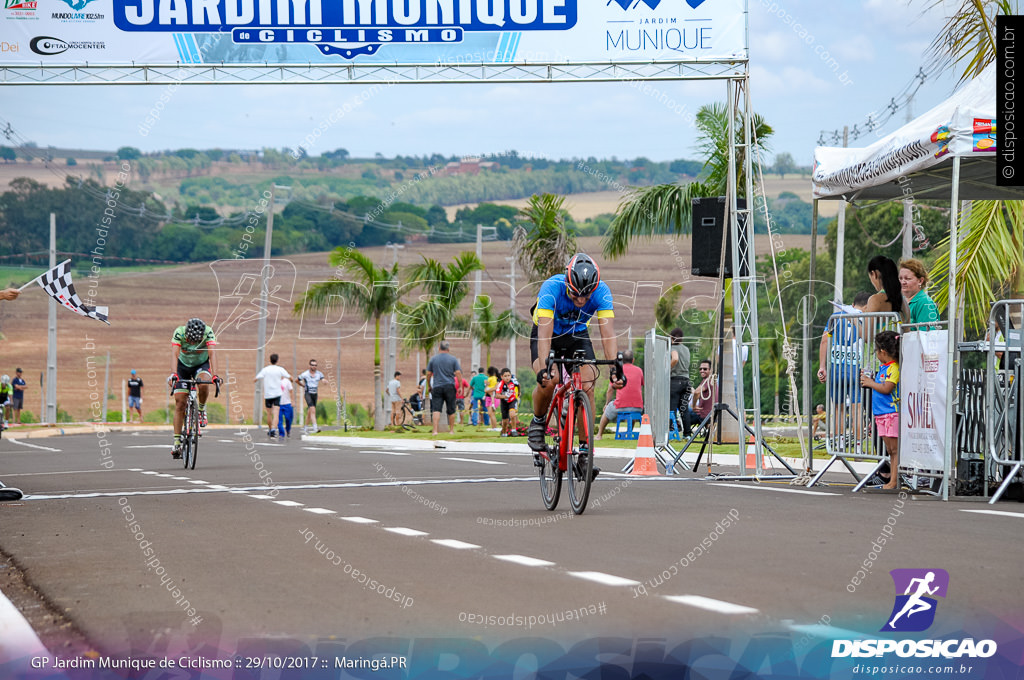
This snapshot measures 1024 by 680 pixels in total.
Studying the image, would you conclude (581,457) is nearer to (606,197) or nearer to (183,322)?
(183,322)

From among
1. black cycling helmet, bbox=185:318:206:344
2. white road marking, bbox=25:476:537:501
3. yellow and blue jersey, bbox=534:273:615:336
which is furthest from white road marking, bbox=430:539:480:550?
black cycling helmet, bbox=185:318:206:344

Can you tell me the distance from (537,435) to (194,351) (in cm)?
758

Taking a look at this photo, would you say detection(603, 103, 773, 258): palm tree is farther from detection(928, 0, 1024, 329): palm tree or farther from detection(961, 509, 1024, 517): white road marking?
detection(961, 509, 1024, 517): white road marking

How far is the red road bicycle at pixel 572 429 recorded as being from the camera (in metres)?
9.59

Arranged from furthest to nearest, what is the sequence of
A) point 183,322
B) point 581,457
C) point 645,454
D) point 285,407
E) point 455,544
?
point 183,322
point 285,407
point 645,454
point 581,457
point 455,544

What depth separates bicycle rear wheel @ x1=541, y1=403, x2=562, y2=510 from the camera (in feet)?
32.8

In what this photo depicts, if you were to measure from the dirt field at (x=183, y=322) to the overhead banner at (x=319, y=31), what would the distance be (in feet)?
174

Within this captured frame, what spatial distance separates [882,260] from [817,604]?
7.70 meters

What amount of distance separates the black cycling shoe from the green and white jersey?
7.30m

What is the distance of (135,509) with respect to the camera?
10922mm

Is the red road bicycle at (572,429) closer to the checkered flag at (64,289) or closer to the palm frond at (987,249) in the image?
the checkered flag at (64,289)

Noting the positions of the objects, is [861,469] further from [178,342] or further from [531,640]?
[531,640]

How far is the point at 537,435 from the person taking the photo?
10055 mm

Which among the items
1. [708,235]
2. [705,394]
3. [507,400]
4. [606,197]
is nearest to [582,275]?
[708,235]
